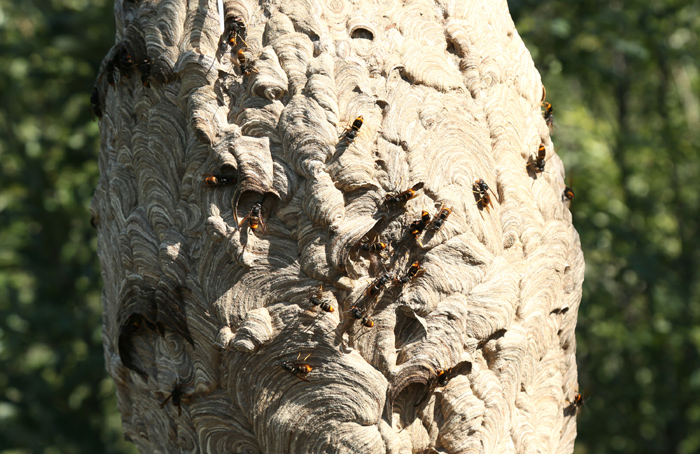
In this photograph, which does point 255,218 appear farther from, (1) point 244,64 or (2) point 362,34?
(2) point 362,34

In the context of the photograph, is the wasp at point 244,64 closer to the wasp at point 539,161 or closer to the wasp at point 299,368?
the wasp at point 299,368

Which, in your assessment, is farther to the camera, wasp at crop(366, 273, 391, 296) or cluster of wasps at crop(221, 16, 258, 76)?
cluster of wasps at crop(221, 16, 258, 76)

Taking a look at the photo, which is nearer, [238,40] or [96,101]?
[238,40]

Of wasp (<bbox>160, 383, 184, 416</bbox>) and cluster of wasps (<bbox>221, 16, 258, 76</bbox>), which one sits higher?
cluster of wasps (<bbox>221, 16, 258, 76</bbox>)

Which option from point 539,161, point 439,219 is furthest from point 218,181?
point 539,161

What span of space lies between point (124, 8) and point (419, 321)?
1.76m

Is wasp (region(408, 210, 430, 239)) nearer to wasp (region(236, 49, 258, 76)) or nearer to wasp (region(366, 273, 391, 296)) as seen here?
wasp (region(366, 273, 391, 296))

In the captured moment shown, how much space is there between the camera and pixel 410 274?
234cm

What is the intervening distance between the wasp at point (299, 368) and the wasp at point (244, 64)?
1027 mm

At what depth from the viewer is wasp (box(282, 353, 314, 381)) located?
89.1 inches

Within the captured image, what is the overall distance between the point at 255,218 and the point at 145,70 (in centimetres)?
76

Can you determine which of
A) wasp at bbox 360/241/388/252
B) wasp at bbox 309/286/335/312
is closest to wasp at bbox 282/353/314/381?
wasp at bbox 309/286/335/312

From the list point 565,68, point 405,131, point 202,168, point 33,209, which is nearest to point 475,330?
point 405,131

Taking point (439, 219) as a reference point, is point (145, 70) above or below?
above
